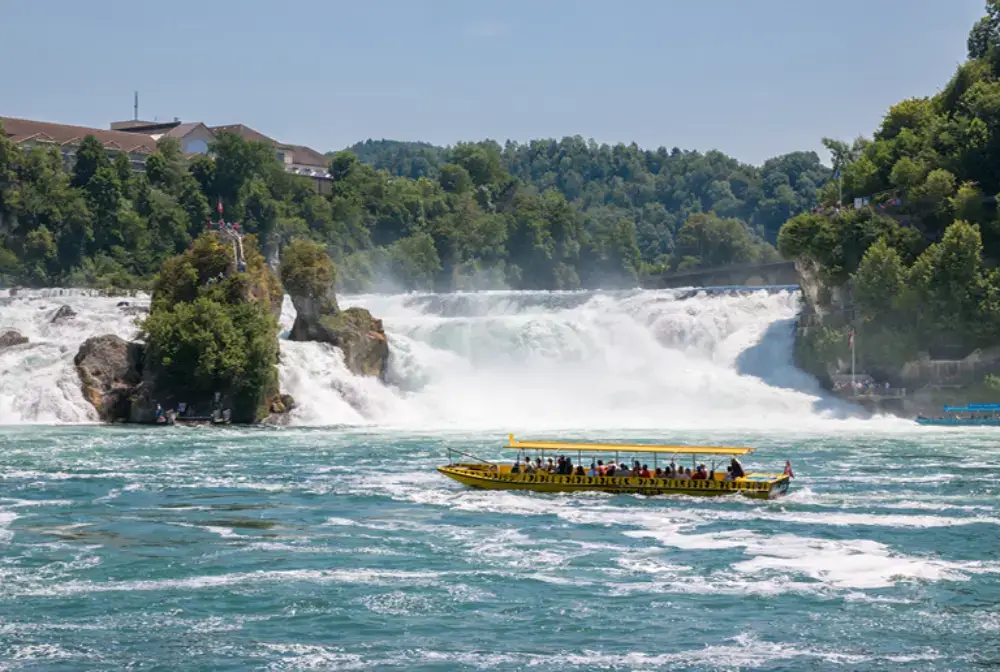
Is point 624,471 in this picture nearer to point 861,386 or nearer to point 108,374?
point 108,374

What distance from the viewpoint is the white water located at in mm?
77312

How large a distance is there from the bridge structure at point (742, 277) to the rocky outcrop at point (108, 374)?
157 ft

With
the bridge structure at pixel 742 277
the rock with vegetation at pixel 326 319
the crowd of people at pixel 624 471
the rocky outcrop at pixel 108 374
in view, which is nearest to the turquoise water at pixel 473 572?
the crowd of people at pixel 624 471

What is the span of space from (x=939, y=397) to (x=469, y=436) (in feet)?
98.7

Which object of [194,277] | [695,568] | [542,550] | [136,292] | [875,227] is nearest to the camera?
[695,568]

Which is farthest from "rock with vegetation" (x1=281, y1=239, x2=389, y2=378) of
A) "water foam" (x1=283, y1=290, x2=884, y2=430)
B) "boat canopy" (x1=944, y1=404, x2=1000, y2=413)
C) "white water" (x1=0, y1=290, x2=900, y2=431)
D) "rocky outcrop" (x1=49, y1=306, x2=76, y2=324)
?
"boat canopy" (x1=944, y1=404, x2=1000, y2=413)

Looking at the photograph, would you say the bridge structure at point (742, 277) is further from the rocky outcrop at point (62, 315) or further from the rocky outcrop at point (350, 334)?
the rocky outcrop at point (62, 315)

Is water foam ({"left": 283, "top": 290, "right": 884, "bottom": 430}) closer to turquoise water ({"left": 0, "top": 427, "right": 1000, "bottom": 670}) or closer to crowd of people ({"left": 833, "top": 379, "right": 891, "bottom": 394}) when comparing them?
crowd of people ({"left": 833, "top": 379, "right": 891, "bottom": 394})

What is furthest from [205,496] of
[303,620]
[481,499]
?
[303,620]

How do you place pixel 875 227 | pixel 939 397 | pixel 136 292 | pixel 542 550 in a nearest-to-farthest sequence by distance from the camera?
pixel 542 550 → pixel 939 397 → pixel 875 227 → pixel 136 292

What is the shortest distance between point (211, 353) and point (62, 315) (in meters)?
15.5

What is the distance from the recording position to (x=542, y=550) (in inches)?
1521

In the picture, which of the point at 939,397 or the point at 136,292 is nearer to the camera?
the point at 939,397

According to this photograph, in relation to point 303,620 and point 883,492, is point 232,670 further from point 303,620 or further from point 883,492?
point 883,492
